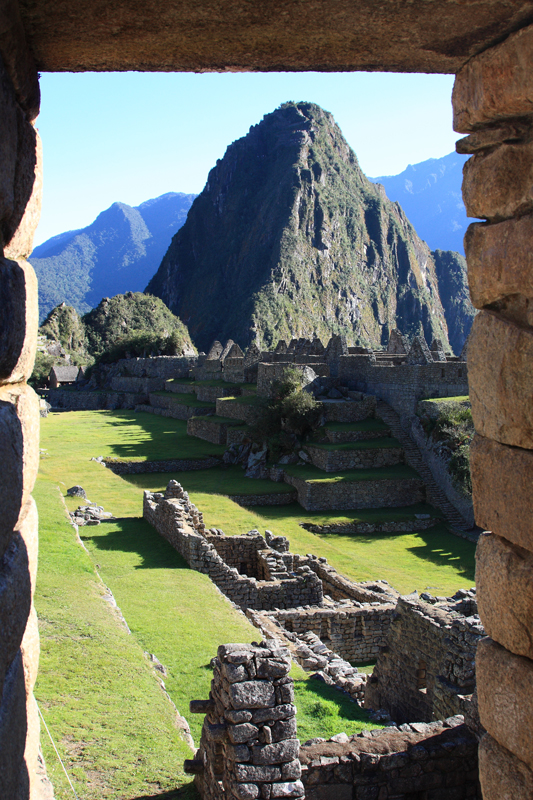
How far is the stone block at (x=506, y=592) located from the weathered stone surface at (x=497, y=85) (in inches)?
64.4

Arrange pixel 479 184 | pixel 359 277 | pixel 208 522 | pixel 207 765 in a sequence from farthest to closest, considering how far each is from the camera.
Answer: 1. pixel 359 277
2. pixel 208 522
3. pixel 207 765
4. pixel 479 184

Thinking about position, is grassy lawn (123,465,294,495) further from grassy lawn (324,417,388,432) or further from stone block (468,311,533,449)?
stone block (468,311,533,449)

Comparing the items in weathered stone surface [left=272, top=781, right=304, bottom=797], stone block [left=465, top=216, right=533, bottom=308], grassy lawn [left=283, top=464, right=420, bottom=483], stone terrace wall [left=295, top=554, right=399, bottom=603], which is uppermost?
stone block [left=465, top=216, right=533, bottom=308]

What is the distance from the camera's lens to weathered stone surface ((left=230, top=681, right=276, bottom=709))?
472 centimetres

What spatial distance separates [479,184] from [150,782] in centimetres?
515

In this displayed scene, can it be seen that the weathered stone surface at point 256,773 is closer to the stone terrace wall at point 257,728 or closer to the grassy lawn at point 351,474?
the stone terrace wall at point 257,728

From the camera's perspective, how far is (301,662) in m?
8.97

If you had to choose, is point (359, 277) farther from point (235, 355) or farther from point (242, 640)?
point (242, 640)

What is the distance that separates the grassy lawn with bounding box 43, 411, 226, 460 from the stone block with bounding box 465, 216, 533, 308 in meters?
23.9

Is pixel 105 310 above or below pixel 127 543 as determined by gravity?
above

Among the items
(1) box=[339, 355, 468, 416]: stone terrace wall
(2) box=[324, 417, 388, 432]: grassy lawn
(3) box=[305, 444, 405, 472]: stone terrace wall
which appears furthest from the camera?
(1) box=[339, 355, 468, 416]: stone terrace wall

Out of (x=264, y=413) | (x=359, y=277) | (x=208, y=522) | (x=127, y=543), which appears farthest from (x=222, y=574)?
(x=359, y=277)

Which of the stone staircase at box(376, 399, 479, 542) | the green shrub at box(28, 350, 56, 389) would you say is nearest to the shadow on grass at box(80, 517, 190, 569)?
the stone staircase at box(376, 399, 479, 542)

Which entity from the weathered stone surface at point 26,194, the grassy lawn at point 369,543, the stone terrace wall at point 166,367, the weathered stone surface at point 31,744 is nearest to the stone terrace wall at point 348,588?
the grassy lawn at point 369,543
